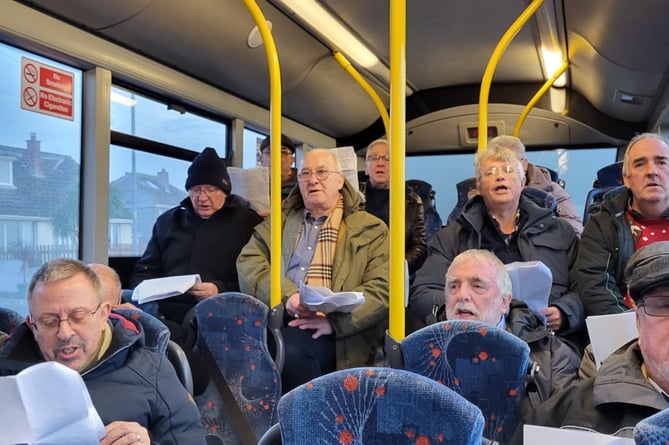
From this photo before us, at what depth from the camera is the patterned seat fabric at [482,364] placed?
58.0 inches

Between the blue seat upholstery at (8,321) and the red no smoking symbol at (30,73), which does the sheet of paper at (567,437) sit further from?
the red no smoking symbol at (30,73)

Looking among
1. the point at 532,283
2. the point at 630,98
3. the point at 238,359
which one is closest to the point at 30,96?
the point at 238,359

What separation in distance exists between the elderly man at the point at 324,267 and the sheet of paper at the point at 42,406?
1.35 m

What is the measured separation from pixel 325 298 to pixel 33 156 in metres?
2.10

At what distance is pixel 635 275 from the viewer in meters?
1.21

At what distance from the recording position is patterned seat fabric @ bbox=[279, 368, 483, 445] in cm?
97

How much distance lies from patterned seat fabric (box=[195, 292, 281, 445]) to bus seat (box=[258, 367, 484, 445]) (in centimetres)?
134

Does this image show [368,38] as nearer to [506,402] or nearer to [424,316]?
[424,316]

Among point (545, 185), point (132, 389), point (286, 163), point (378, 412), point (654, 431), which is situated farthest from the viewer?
point (286, 163)

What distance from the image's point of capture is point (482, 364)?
4.91 feet

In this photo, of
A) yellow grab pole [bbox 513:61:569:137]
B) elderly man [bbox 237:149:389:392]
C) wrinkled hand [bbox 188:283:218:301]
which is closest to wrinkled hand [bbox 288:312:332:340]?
elderly man [bbox 237:149:389:392]

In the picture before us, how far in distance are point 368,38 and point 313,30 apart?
29.0 inches

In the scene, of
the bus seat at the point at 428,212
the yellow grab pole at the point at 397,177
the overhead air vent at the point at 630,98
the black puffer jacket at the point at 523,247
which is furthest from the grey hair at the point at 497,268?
the overhead air vent at the point at 630,98

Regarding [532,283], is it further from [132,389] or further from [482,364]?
[132,389]
